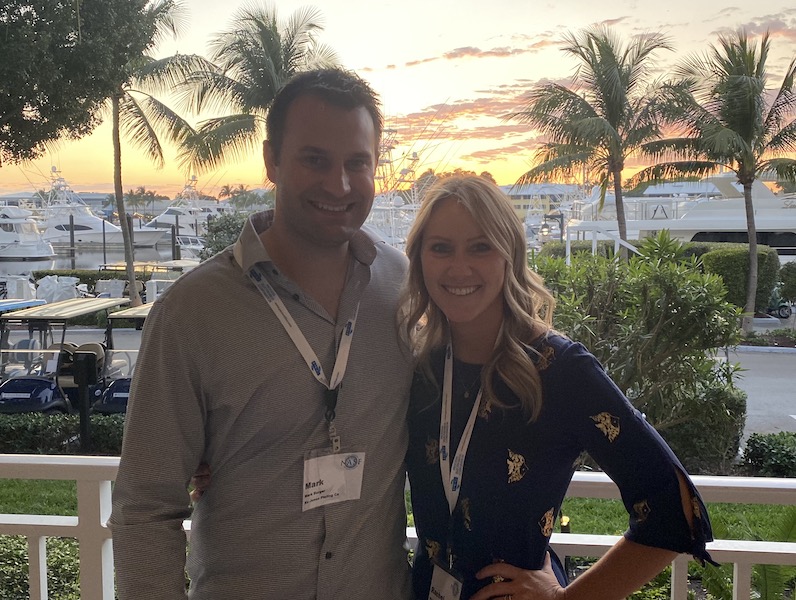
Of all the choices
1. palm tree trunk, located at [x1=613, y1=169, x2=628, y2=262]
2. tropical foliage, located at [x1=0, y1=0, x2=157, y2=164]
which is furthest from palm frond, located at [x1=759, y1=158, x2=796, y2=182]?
tropical foliage, located at [x1=0, y1=0, x2=157, y2=164]

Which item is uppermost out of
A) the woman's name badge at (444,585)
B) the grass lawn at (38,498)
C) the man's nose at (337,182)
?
the man's nose at (337,182)

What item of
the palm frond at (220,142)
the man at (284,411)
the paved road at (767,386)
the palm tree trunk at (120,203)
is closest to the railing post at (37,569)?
the man at (284,411)

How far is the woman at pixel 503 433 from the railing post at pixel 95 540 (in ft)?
2.71

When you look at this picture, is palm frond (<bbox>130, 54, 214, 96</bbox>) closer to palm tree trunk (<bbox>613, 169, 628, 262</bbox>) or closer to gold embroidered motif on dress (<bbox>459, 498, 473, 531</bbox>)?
palm tree trunk (<bbox>613, 169, 628, 262</bbox>)

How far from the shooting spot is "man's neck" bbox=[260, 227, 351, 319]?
125cm

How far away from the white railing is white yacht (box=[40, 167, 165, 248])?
9.55 metres

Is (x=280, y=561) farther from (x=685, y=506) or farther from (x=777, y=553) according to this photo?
(x=777, y=553)

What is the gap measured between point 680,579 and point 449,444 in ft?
2.40

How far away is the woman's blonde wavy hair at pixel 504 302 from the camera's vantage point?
112 cm

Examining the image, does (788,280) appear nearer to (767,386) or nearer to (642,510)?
(767,386)

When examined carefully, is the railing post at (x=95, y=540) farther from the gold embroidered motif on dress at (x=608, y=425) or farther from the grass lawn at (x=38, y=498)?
the grass lawn at (x=38, y=498)

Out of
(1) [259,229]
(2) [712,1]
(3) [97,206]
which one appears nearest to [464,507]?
(1) [259,229]

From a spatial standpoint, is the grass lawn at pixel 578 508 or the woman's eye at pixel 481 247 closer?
the woman's eye at pixel 481 247

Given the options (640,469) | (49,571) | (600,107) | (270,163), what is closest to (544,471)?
(640,469)
